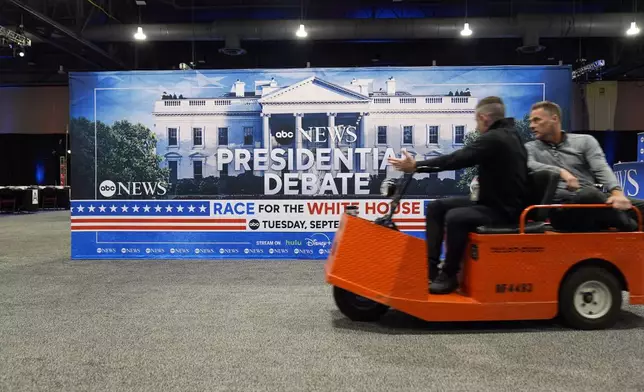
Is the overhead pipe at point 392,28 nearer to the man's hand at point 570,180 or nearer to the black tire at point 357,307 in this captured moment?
the man's hand at point 570,180

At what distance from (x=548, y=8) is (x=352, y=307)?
14420mm

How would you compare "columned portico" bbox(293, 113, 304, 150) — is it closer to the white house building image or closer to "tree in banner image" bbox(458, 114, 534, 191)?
the white house building image

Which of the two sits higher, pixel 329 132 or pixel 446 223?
pixel 329 132

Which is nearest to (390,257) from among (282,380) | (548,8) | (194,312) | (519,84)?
(282,380)

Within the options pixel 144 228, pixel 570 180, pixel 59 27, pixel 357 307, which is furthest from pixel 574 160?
pixel 59 27

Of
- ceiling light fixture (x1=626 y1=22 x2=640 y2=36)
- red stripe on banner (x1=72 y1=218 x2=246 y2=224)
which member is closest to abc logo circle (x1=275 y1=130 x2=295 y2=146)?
red stripe on banner (x1=72 y1=218 x2=246 y2=224)

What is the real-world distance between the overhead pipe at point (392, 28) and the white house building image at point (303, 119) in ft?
26.2

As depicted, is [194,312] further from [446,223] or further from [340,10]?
[340,10]

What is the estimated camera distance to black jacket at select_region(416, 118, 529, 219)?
10.5 ft

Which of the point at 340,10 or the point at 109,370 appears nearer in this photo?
the point at 109,370

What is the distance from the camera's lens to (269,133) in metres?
6.38

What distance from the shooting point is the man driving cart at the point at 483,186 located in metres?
3.21

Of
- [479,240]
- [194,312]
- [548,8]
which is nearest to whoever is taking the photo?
[479,240]

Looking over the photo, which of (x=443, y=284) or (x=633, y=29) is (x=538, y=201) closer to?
(x=443, y=284)
